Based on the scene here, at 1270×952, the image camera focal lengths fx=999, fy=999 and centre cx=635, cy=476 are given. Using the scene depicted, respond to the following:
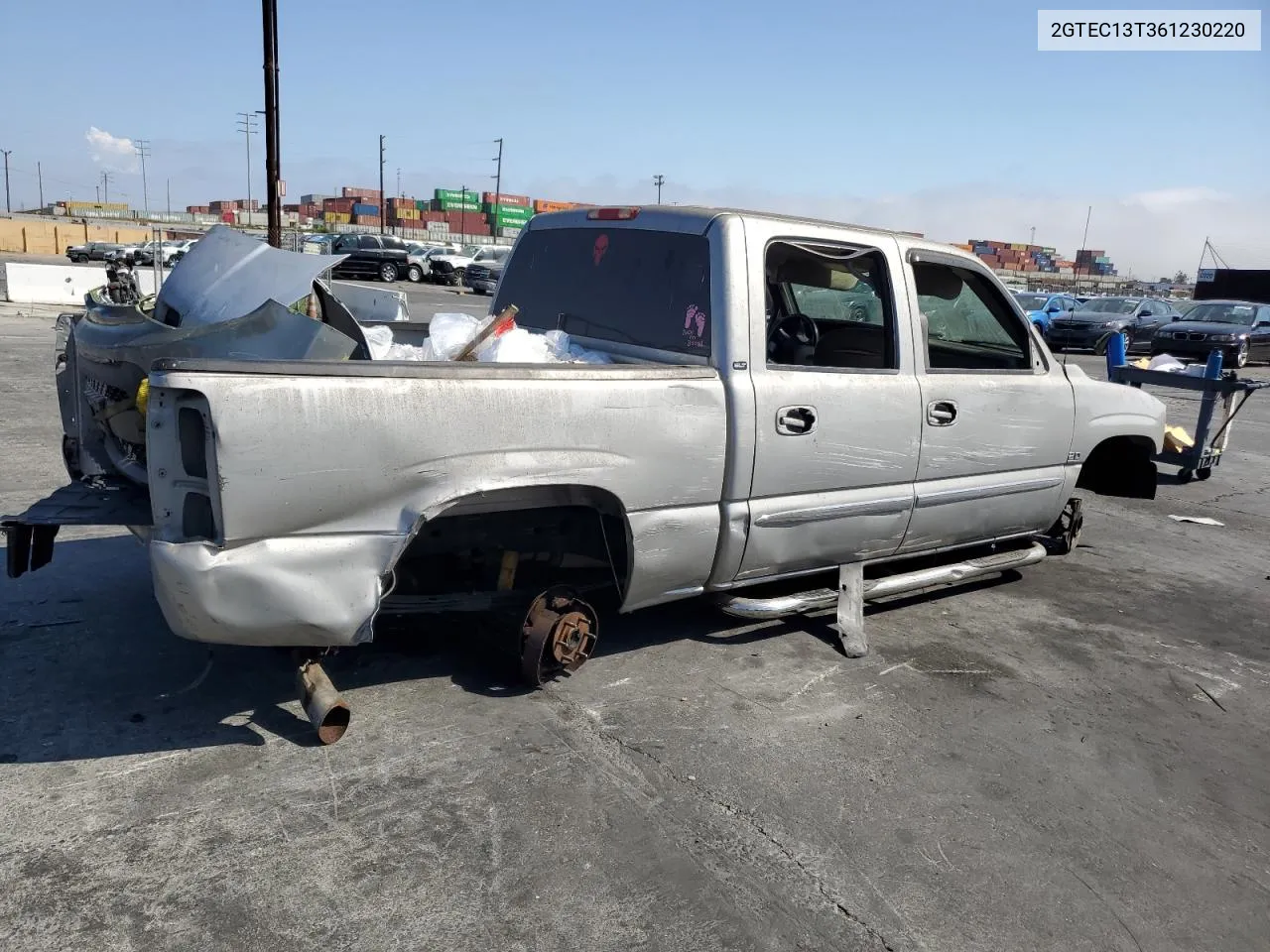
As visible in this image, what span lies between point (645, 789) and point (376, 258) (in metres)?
40.0

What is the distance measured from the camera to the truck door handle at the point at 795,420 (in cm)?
403

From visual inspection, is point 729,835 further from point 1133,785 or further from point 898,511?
point 898,511

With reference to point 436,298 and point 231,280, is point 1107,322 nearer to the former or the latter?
point 436,298

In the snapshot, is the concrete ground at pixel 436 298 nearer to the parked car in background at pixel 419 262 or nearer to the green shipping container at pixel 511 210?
the parked car in background at pixel 419 262

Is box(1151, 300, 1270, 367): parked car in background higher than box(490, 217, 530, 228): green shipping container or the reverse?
the reverse

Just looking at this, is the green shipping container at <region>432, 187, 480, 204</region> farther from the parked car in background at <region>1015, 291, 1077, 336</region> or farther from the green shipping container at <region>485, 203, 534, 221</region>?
the parked car in background at <region>1015, 291, 1077, 336</region>

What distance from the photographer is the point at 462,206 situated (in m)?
114

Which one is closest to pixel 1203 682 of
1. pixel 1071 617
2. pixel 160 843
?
pixel 1071 617

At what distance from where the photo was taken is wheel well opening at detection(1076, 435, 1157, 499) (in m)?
6.06

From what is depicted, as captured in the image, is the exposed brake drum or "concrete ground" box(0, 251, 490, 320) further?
"concrete ground" box(0, 251, 490, 320)

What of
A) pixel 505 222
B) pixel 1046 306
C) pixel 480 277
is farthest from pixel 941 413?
pixel 505 222

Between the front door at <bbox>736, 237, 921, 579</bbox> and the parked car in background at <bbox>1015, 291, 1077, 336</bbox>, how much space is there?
75.4ft

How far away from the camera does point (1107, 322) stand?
25.4 metres

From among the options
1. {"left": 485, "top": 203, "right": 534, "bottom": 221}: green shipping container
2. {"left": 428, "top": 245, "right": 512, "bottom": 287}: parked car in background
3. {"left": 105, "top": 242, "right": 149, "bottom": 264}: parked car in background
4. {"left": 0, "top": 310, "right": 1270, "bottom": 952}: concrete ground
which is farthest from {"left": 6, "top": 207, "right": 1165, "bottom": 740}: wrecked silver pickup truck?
{"left": 485, "top": 203, "right": 534, "bottom": 221}: green shipping container
